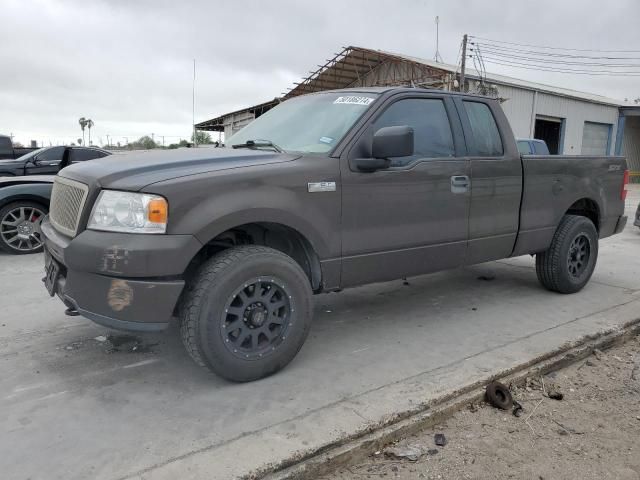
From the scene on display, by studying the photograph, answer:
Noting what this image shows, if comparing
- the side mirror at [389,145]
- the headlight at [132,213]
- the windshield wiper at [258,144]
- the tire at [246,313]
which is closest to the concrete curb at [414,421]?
the tire at [246,313]

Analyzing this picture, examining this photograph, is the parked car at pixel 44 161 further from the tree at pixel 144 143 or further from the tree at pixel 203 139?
the tree at pixel 144 143

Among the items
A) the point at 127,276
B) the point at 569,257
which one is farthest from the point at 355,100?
the point at 569,257

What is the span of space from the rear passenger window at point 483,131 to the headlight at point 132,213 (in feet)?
8.73

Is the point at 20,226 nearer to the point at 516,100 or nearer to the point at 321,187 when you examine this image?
the point at 321,187

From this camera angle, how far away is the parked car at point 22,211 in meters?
6.95

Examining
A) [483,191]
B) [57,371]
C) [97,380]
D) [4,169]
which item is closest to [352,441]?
[97,380]

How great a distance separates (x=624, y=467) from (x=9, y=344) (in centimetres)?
400

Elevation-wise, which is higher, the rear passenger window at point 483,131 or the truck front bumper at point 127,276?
the rear passenger window at point 483,131

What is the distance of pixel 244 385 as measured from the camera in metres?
3.20

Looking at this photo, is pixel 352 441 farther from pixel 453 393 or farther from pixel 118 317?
pixel 118 317

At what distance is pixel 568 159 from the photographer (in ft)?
16.6

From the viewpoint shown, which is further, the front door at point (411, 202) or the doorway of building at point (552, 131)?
the doorway of building at point (552, 131)

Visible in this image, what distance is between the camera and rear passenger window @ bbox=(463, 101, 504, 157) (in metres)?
4.41

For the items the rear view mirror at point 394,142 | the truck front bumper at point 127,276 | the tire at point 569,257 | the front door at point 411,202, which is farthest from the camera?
the tire at point 569,257
